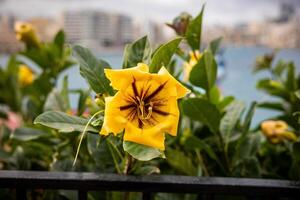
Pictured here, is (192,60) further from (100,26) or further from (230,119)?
(100,26)

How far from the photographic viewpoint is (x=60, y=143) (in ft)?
2.00

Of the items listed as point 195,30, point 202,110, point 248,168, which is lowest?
point 248,168

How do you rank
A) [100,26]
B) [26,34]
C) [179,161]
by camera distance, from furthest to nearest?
[100,26] < [26,34] < [179,161]

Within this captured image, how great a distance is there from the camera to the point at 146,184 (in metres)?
0.41

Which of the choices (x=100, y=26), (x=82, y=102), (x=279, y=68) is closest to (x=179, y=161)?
(x=82, y=102)

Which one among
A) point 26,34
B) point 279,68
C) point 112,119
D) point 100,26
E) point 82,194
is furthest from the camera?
point 100,26

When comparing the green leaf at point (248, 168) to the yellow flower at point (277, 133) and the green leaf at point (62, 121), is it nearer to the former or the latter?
the yellow flower at point (277, 133)

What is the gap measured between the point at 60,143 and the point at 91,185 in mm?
215

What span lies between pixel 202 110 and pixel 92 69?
18cm

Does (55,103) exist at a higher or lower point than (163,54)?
lower

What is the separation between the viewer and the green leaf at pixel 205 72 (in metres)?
0.49

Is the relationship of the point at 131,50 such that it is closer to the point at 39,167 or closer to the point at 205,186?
the point at 205,186

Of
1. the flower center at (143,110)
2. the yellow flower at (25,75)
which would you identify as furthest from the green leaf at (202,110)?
the yellow flower at (25,75)

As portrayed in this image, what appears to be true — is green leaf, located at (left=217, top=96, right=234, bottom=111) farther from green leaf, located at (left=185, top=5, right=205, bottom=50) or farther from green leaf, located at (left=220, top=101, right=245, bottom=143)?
green leaf, located at (left=185, top=5, right=205, bottom=50)
